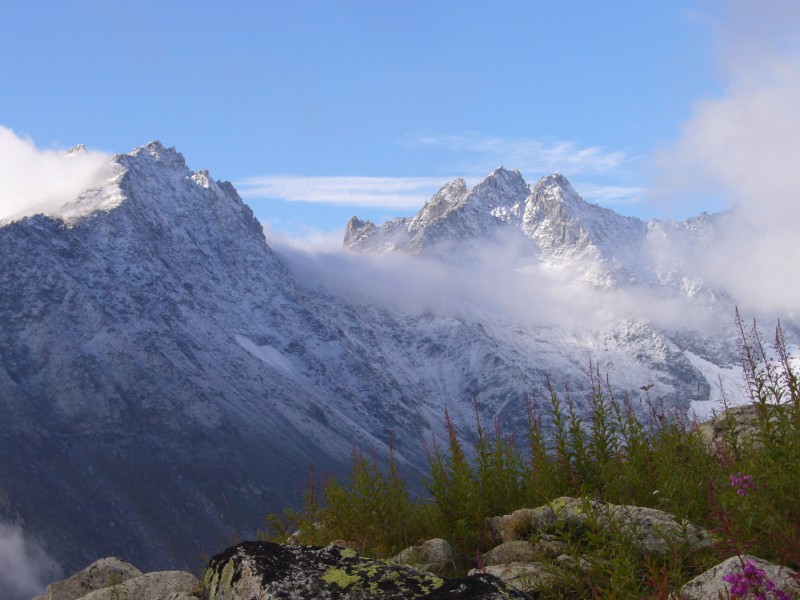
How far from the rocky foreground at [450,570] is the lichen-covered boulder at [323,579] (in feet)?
0.03

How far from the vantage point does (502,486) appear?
13711 mm

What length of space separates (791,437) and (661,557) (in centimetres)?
284

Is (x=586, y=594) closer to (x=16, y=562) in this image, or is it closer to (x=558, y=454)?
(x=558, y=454)

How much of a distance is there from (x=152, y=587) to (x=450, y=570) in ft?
14.7

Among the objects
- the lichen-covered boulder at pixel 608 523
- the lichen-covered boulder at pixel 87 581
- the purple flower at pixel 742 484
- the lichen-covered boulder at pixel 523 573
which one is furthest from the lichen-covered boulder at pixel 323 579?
the lichen-covered boulder at pixel 87 581

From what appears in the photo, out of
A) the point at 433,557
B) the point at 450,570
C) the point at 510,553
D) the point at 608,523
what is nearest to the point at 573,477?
the point at 608,523

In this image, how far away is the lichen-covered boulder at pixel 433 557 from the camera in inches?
437

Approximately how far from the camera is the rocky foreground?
7.75m

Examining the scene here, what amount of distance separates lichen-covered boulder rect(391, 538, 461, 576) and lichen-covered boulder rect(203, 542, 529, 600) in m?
2.78

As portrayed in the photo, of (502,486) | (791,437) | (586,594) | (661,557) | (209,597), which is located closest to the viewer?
(209,597)

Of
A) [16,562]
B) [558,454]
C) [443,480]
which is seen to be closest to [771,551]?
[558,454]

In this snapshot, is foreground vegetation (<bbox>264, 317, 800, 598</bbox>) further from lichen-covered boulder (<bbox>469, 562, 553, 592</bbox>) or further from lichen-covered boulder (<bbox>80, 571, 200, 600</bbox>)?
lichen-covered boulder (<bbox>80, 571, 200, 600</bbox>)

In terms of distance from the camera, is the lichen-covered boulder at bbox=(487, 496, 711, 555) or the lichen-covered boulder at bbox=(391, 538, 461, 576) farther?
the lichen-covered boulder at bbox=(391, 538, 461, 576)

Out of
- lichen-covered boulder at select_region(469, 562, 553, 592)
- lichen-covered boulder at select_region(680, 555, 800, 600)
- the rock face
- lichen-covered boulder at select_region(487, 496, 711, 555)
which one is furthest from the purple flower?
the rock face
